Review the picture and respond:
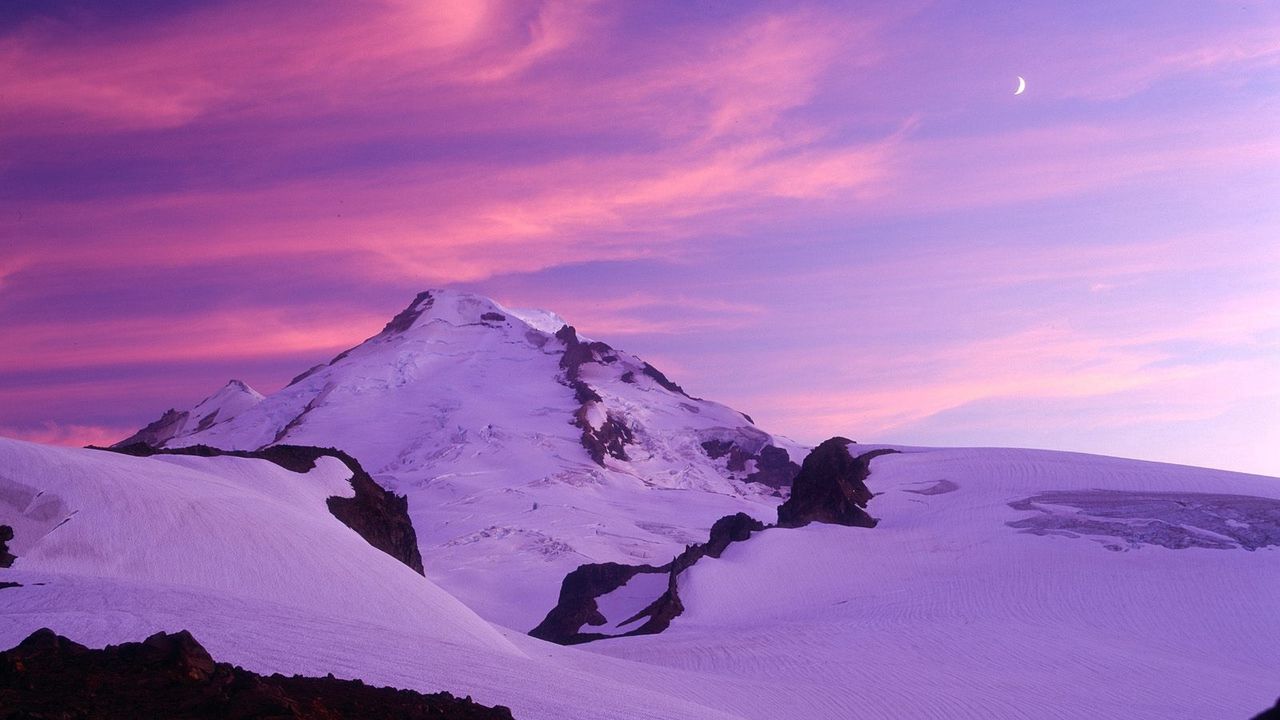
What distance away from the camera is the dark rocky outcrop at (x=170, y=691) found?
28.7 ft

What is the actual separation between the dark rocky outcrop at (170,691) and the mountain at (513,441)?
2108 inches

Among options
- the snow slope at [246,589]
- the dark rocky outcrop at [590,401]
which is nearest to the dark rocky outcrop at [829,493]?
the snow slope at [246,589]

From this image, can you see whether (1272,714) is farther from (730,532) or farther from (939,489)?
(939,489)

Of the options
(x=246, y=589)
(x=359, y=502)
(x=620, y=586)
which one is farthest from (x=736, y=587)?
(x=246, y=589)

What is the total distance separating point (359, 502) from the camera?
3700 cm

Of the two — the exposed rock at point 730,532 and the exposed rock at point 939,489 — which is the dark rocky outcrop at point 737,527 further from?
the exposed rock at point 939,489

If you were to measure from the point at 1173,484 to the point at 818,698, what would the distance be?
3459 centimetres

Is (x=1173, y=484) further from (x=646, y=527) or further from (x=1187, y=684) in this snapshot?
(x=646, y=527)

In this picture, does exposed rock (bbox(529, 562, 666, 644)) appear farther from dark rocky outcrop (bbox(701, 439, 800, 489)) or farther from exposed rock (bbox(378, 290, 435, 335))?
exposed rock (bbox(378, 290, 435, 335))

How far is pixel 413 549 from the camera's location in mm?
41625

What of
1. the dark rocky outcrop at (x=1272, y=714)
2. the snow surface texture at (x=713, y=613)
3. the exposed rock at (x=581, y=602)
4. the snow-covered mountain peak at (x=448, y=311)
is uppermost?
the snow-covered mountain peak at (x=448, y=311)

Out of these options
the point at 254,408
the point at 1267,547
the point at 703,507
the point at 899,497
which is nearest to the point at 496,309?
the point at 254,408

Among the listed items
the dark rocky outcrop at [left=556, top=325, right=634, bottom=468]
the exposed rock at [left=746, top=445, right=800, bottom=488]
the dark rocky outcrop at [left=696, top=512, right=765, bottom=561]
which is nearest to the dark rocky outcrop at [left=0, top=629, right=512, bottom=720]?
the dark rocky outcrop at [left=696, top=512, right=765, bottom=561]

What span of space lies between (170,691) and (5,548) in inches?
491
